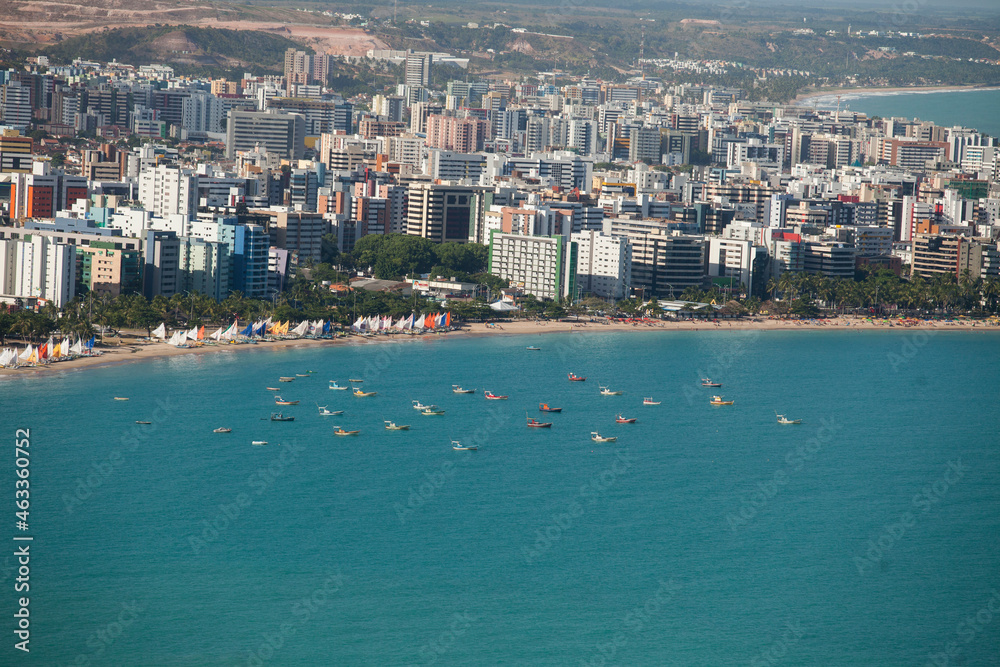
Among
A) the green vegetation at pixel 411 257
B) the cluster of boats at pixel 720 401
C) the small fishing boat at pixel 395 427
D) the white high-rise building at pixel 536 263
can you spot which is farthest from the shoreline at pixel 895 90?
the small fishing boat at pixel 395 427

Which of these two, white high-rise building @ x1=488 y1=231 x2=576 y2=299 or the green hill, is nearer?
white high-rise building @ x1=488 y1=231 x2=576 y2=299

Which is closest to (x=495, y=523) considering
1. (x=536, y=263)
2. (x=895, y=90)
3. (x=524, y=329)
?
(x=524, y=329)

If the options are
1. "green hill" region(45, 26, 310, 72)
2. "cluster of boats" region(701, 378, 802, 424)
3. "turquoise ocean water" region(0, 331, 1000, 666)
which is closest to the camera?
"turquoise ocean water" region(0, 331, 1000, 666)

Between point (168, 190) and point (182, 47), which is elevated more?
point (182, 47)

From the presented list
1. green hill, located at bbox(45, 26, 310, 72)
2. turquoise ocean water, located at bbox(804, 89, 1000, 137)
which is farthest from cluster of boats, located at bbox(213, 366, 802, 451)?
turquoise ocean water, located at bbox(804, 89, 1000, 137)

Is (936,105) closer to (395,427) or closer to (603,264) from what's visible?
(603,264)

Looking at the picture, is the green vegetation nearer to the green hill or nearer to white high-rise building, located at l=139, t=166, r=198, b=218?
white high-rise building, located at l=139, t=166, r=198, b=218

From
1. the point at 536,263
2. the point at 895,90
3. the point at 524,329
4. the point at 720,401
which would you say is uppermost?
the point at 895,90
